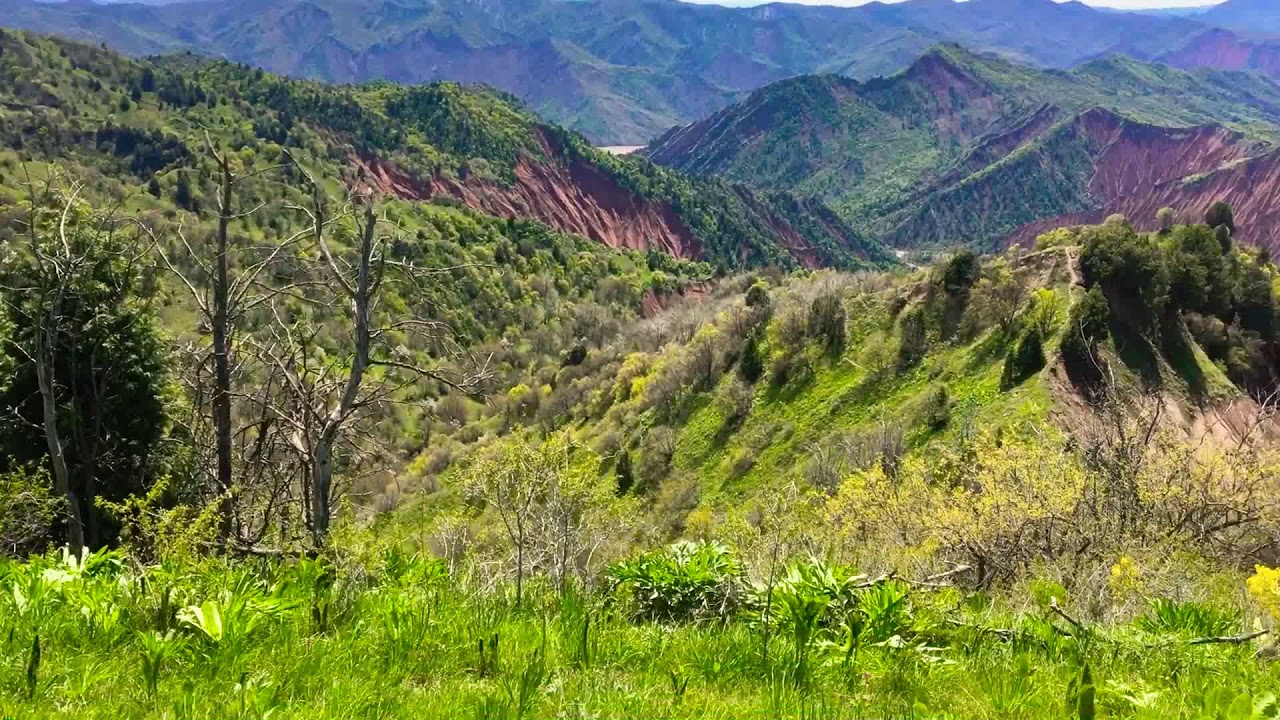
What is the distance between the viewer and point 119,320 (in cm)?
1375

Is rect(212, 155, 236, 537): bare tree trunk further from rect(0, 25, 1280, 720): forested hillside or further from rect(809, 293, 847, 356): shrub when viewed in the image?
rect(809, 293, 847, 356): shrub

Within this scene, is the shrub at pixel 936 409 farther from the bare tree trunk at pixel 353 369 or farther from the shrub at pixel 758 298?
the bare tree trunk at pixel 353 369

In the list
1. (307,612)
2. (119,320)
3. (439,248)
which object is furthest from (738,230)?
(307,612)

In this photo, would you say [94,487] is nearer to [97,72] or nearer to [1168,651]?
[1168,651]

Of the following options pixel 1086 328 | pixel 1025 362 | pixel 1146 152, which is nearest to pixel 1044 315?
pixel 1086 328

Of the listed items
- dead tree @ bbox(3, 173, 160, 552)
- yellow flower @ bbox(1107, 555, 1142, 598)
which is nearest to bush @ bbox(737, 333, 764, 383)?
dead tree @ bbox(3, 173, 160, 552)

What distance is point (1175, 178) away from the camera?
524ft

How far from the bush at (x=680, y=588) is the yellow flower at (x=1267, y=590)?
14.0 ft

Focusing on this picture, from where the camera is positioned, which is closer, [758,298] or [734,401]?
[734,401]

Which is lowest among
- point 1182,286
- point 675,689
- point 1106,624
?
point 1106,624

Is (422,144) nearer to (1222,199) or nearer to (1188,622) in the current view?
(1188,622)

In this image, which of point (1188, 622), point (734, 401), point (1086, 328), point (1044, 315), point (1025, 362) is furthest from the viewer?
point (734, 401)

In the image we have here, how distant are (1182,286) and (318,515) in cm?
3285

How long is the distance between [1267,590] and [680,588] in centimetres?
527
